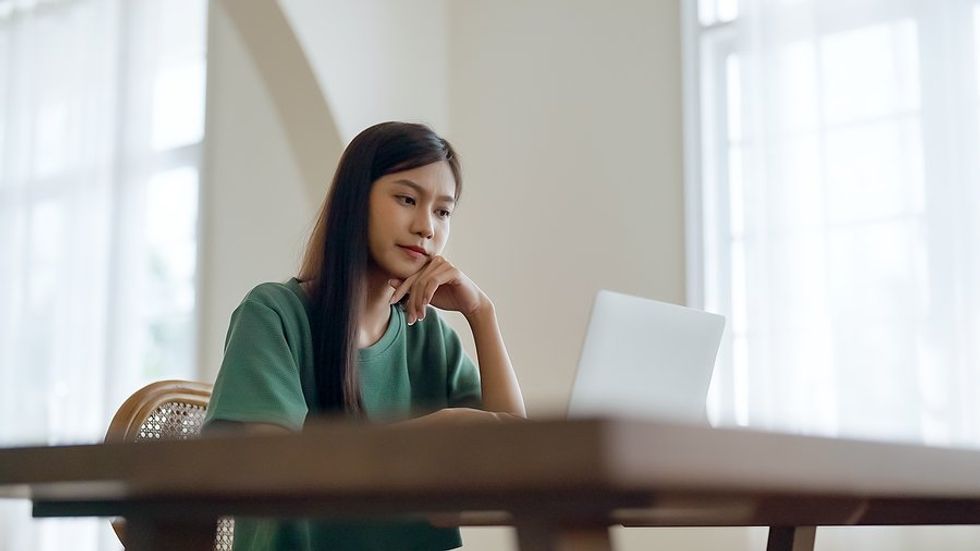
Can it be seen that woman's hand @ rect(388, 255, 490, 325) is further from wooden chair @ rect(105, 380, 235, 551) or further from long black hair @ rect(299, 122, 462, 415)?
wooden chair @ rect(105, 380, 235, 551)

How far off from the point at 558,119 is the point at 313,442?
3351mm

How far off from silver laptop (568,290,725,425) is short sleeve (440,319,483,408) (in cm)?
36

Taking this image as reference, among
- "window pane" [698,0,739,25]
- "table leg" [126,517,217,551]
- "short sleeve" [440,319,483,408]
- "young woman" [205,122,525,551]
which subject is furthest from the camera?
"window pane" [698,0,739,25]

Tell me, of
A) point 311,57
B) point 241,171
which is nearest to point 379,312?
point 311,57

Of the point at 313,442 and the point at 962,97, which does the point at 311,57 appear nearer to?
the point at 962,97

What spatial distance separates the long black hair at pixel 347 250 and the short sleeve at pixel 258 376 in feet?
0.27

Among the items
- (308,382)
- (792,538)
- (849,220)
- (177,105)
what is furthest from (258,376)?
(177,105)

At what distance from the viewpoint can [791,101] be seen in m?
3.35

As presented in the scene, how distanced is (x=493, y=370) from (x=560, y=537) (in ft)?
3.97

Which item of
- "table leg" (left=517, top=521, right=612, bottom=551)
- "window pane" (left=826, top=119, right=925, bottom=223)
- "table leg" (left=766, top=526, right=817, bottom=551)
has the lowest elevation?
"table leg" (left=766, top=526, right=817, bottom=551)

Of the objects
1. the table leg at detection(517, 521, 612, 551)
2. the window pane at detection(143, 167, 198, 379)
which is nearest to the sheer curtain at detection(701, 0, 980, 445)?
the window pane at detection(143, 167, 198, 379)

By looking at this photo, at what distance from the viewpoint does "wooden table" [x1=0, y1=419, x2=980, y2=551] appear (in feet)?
1.76

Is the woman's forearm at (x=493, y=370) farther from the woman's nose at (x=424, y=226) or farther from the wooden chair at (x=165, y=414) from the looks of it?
the wooden chair at (x=165, y=414)

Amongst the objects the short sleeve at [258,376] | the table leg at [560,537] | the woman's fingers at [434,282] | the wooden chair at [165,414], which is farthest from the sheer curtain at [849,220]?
the table leg at [560,537]
